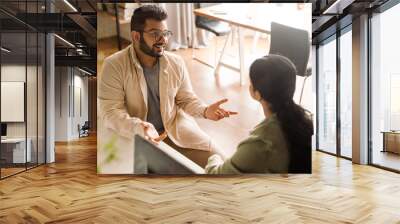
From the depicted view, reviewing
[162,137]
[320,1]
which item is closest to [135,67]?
[162,137]

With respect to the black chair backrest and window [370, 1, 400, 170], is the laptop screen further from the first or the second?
window [370, 1, 400, 170]

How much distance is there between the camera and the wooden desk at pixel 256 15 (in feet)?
21.3

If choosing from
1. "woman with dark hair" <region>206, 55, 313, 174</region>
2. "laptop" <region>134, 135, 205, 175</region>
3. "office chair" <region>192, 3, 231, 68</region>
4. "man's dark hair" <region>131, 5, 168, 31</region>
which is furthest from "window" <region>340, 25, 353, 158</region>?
"man's dark hair" <region>131, 5, 168, 31</region>

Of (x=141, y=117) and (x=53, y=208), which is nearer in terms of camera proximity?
(x=53, y=208)

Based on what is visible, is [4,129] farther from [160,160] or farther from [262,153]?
[262,153]

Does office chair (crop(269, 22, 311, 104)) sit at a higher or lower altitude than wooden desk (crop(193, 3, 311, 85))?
lower

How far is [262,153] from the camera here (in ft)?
21.0

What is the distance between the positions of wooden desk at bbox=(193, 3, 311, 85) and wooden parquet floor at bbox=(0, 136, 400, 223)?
1969 millimetres

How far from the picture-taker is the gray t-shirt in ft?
20.8

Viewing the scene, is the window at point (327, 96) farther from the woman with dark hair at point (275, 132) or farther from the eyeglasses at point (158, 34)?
→ the eyeglasses at point (158, 34)

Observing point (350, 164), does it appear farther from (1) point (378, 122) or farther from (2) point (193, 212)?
(2) point (193, 212)

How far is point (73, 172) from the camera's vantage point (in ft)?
23.7

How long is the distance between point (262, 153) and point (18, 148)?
4.44m

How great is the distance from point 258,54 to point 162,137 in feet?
6.79
